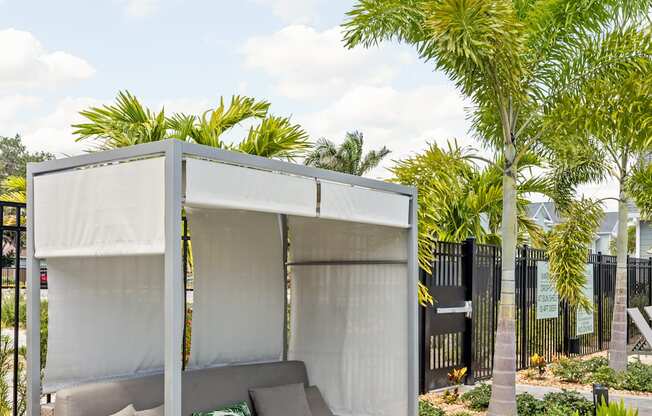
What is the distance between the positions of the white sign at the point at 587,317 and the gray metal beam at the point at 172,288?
10.3m

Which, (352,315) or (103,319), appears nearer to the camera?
(103,319)

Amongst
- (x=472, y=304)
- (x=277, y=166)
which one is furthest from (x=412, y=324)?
(x=472, y=304)

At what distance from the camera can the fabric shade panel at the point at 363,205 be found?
4.95 metres

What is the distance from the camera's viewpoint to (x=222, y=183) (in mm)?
4043

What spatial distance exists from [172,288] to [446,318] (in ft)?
18.7

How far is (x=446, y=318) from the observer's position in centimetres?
878

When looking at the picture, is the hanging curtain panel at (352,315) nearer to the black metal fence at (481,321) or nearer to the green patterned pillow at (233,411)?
the green patterned pillow at (233,411)

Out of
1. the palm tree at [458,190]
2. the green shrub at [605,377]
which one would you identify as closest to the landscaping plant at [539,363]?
the green shrub at [605,377]

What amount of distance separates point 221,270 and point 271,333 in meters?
0.89

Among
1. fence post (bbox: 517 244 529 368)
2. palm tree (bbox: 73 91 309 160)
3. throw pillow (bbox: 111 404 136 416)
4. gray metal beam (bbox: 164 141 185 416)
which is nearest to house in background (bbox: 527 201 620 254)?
fence post (bbox: 517 244 529 368)

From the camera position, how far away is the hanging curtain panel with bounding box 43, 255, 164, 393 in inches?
186

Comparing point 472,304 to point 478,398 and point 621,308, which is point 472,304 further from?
point 621,308

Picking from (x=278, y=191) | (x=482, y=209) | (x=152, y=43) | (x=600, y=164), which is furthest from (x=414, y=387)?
(x=152, y=43)

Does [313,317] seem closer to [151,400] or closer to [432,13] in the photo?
[151,400]
